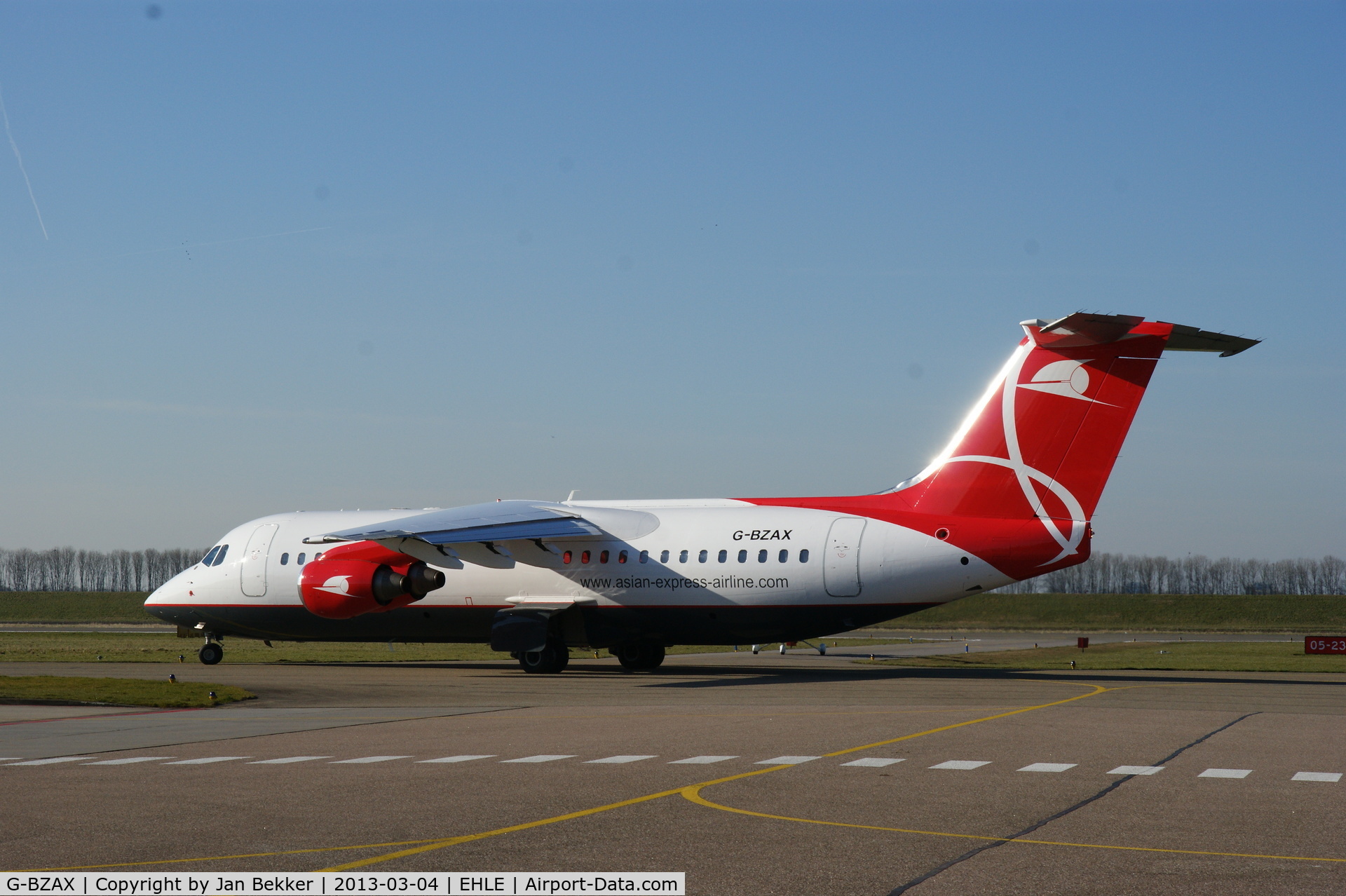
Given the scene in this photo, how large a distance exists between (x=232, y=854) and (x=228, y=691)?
52.9ft

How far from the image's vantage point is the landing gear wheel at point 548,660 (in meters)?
33.9

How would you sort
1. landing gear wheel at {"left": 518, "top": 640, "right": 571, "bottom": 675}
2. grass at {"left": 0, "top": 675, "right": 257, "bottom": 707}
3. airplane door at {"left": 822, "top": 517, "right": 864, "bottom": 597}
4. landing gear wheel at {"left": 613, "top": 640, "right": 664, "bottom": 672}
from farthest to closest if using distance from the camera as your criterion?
1. landing gear wheel at {"left": 613, "top": 640, "right": 664, "bottom": 672}
2. landing gear wheel at {"left": 518, "top": 640, "right": 571, "bottom": 675}
3. airplane door at {"left": 822, "top": 517, "right": 864, "bottom": 597}
4. grass at {"left": 0, "top": 675, "right": 257, "bottom": 707}

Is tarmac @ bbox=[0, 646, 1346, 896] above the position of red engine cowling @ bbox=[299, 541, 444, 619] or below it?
below

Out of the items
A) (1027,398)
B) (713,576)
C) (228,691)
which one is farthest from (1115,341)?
(228,691)

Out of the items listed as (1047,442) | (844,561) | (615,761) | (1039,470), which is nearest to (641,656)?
(844,561)

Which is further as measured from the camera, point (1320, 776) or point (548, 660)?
point (548, 660)

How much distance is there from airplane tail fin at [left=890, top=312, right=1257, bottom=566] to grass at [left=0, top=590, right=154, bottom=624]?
88461 millimetres

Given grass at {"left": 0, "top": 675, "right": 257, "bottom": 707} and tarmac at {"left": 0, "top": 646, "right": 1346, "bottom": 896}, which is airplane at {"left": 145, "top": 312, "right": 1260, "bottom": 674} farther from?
tarmac at {"left": 0, "top": 646, "right": 1346, "bottom": 896}

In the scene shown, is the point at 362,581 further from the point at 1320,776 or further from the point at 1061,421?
the point at 1320,776

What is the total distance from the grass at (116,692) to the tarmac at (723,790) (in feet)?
2.80

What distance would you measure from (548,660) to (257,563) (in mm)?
9900

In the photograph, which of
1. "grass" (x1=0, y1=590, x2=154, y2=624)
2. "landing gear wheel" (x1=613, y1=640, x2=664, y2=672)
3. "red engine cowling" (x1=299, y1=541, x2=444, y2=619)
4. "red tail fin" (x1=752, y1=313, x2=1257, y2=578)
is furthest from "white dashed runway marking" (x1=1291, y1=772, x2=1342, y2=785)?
"grass" (x1=0, y1=590, x2=154, y2=624)

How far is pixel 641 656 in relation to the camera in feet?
115

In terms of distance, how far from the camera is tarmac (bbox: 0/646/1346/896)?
8.77m
